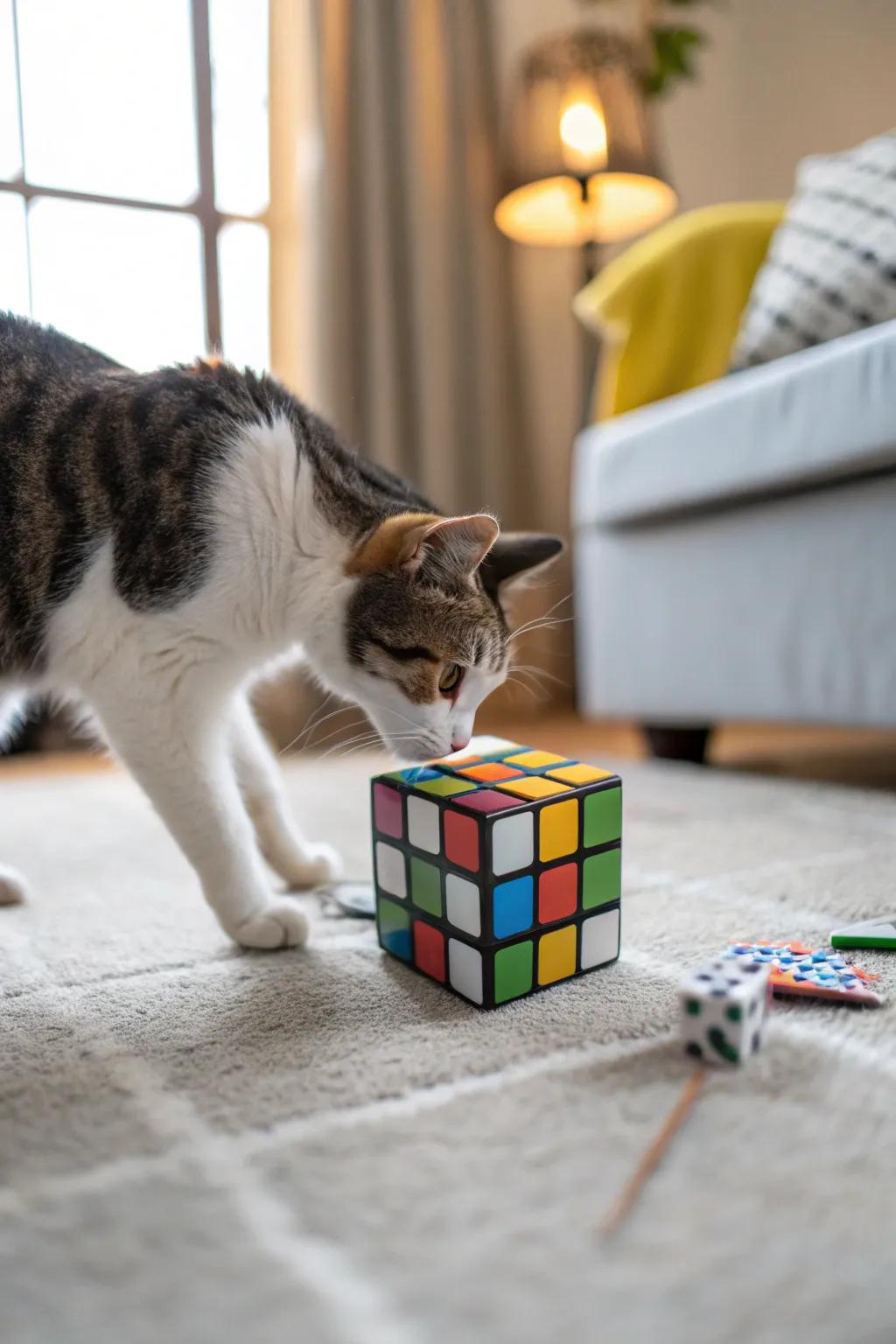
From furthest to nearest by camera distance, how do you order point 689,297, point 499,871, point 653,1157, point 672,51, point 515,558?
point 672,51 → point 689,297 → point 515,558 → point 499,871 → point 653,1157

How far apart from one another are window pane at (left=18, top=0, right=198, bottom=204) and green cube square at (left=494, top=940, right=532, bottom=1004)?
2.35m

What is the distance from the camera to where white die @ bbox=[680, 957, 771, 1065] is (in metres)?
0.60

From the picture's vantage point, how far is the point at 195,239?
246 centimetres

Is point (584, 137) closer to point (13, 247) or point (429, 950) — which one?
point (13, 247)

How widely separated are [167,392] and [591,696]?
1233 mm

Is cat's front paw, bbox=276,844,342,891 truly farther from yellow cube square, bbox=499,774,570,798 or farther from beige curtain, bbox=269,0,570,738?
beige curtain, bbox=269,0,570,738

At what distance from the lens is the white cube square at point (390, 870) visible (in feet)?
2.70

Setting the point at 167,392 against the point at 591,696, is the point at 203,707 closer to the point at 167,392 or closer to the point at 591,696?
the point at 167,392

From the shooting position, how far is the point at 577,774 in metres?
0.81

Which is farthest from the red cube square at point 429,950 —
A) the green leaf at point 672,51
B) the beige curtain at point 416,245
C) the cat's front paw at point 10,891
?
the green leaf at point 672,51

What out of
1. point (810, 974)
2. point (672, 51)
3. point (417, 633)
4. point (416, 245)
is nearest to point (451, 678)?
point (417, 633)

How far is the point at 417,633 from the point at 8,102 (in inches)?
85.5

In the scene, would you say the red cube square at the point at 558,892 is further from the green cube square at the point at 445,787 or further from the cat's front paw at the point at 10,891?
the cat's front paw at the point at 10,891

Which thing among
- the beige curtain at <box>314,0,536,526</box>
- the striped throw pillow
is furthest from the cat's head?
the beige curtain at <box>314,0,536,526</box>
